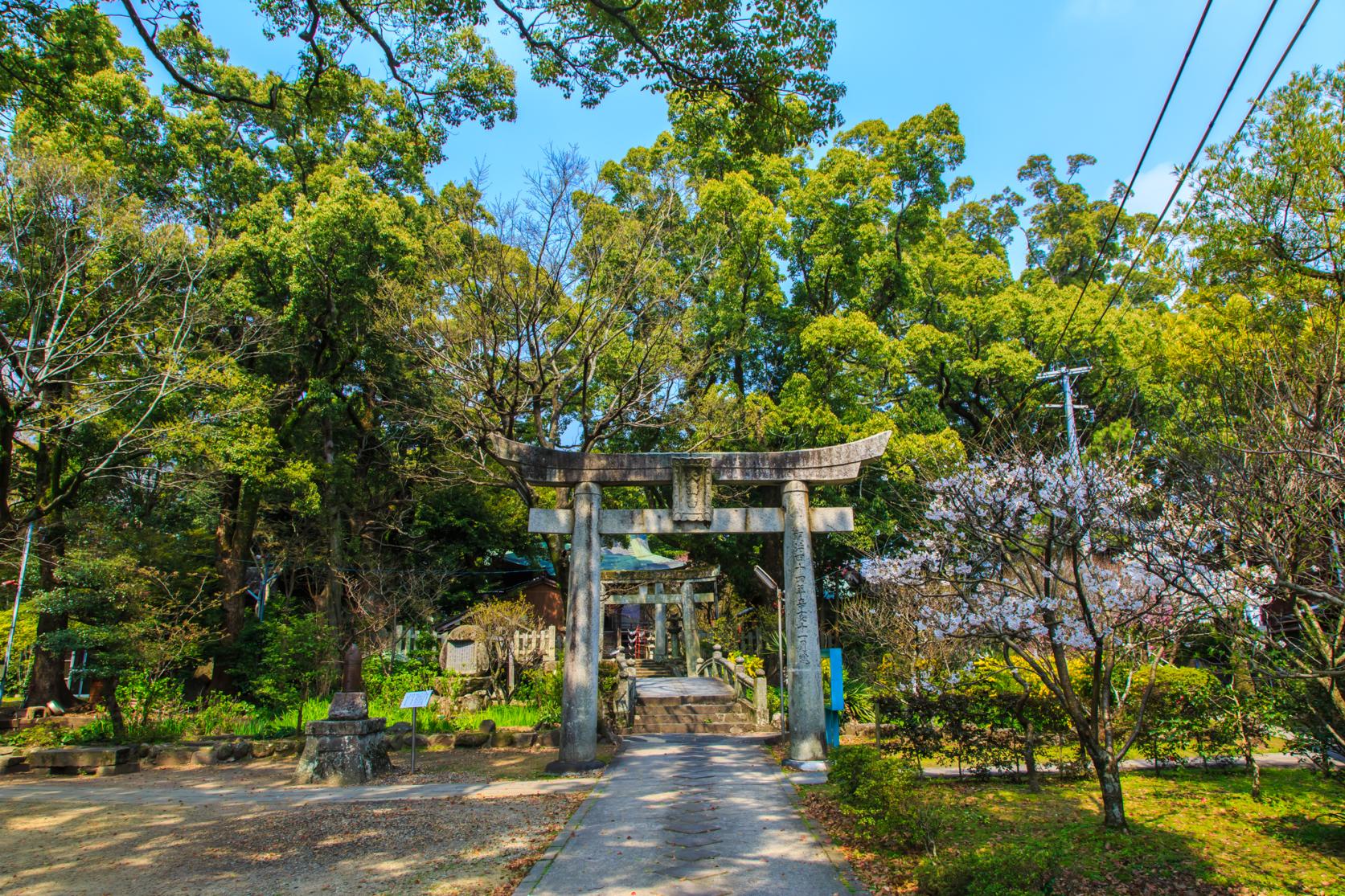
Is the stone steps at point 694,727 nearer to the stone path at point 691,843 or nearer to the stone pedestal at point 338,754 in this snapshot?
the stone path at point 691,843

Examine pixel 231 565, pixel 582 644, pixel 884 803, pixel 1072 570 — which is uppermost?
pixel 231 565

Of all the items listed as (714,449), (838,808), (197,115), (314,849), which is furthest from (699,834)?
(197,115)

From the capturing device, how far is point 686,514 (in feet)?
33.8

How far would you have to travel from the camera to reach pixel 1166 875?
14.9 feet

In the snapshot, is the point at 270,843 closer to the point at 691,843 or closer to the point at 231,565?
the point at 691,843

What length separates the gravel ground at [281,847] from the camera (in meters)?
5.06

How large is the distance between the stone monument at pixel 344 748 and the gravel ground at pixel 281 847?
62.3 inches

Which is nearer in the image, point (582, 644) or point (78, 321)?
point (582, 644)

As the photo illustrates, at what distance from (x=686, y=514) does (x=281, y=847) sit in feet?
19.5

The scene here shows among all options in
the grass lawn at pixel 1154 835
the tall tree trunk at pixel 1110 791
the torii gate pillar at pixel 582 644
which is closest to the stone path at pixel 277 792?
the torii gate pillar at pixel 582 644

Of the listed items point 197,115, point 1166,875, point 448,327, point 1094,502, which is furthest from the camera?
point 197,115

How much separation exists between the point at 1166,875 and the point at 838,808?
9.12ft

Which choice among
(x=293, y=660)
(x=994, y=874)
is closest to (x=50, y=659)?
(x=293, y=660)

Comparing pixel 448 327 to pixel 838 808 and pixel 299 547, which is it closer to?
pixel 299 547
